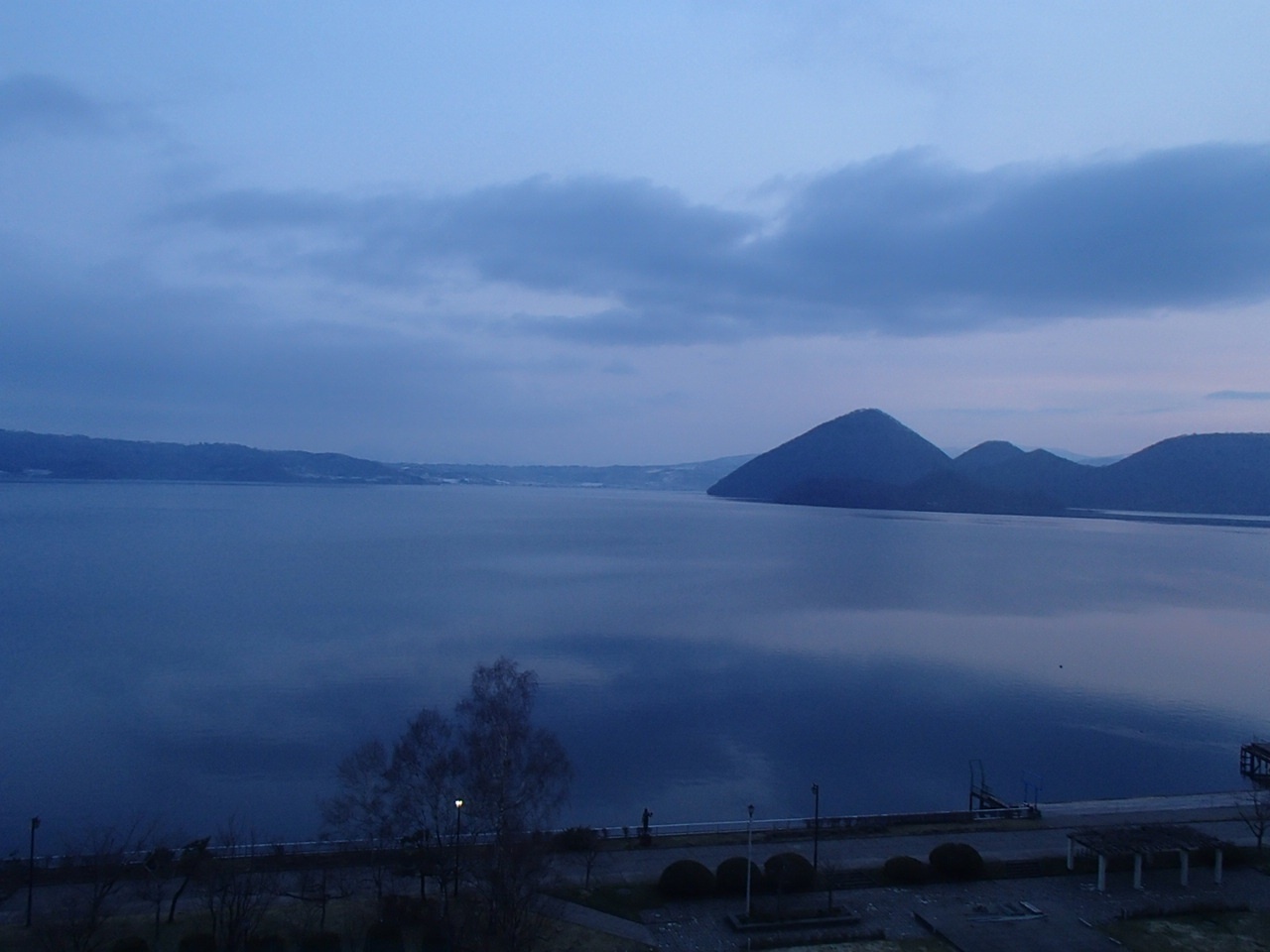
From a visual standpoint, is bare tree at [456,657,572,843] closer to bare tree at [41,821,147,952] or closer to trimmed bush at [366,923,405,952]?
trimmed bush at [366,923,405,952]

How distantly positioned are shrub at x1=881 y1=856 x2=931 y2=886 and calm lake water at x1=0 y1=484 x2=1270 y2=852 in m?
4.41

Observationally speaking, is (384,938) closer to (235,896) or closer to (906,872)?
(235,896)

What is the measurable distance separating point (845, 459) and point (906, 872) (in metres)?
149

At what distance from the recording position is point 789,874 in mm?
10586

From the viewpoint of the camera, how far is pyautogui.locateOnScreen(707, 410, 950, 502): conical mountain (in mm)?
151250

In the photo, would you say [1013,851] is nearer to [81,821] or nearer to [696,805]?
[696,805]

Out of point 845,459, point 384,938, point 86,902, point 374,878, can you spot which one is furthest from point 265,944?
point 845,459

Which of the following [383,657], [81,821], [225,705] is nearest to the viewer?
[81,821]

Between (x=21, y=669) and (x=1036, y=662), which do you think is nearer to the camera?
(x=21, y=669)

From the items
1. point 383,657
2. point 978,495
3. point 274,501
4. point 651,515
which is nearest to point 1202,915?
point 383,657

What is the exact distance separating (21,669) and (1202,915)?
87.6ft

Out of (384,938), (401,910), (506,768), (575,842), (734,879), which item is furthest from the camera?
(575,842)

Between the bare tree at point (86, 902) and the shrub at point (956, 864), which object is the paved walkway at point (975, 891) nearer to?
the shrub at point (956, 864)

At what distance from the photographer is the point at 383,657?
2642 cm
